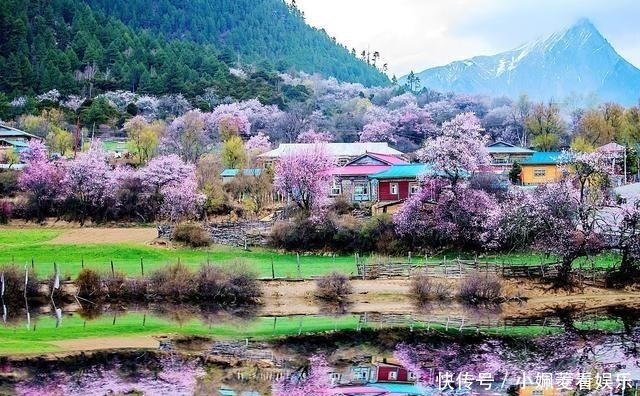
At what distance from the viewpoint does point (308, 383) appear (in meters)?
24.7

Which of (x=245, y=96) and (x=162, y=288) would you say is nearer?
(x=162, y=288)

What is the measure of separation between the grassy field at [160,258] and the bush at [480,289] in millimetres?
4088

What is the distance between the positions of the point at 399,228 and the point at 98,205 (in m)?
26.2

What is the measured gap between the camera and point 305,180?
5550 centimetres

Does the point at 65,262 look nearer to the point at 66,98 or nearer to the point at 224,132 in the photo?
the point at 224,132

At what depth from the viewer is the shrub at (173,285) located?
39312 mm

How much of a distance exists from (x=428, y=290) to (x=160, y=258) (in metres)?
17.4

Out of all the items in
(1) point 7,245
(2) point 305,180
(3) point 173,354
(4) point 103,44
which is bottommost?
(3) point 173,354

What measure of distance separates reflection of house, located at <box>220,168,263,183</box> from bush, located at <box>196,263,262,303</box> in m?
26.0

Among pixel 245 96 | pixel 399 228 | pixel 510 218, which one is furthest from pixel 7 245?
pixel 245 96

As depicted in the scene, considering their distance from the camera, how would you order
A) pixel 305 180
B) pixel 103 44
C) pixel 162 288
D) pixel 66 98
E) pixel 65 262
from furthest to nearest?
1. pixel 103 44
2. pixel 66 98
3. pixel 305 180
4. pixel 65 262
5. pixel 162 288

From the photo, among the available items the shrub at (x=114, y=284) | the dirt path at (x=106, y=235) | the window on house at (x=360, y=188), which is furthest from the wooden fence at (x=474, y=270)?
the window on house at (x=360, y=188)

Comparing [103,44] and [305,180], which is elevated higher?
[103,44]

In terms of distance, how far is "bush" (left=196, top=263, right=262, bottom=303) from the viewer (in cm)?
3900
